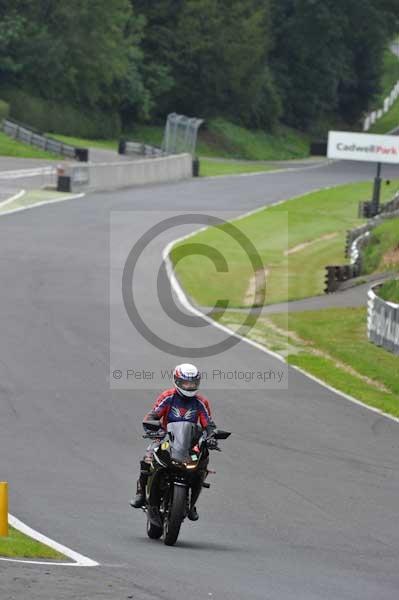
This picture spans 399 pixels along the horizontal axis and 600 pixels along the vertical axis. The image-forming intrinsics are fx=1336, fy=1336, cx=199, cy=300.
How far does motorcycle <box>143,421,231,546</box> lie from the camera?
12719 millimetres

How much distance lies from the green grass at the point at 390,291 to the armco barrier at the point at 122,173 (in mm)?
→ 26274

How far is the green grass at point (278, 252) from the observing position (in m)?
36.6

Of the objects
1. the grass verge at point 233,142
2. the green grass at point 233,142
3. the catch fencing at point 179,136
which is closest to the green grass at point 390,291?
the catch fencing at point 179,136

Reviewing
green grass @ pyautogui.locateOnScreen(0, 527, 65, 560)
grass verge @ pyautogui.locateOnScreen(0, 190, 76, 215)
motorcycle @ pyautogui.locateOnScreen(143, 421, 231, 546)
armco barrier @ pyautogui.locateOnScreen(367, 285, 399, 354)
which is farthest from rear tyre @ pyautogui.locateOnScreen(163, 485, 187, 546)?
grass verge @ pyautogui.locateOnScreen(0, 190, 76, 215)

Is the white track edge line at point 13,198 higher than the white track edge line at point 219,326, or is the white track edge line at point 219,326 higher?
the white track edge line at point 219,326

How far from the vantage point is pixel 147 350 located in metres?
25.8

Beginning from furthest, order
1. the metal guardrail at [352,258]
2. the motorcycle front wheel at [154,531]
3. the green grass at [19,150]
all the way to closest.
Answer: the green grass at [19,150] < the metal guardrail at [352,258] < the motorcycle front wheel at [154,531]

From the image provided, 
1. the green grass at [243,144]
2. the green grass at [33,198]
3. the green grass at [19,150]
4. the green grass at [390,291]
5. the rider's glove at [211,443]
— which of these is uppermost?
the rider's glove at [211,443]

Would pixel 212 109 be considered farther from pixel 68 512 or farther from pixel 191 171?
pixel 68 512

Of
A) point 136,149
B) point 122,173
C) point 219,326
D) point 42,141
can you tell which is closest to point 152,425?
point 219,326

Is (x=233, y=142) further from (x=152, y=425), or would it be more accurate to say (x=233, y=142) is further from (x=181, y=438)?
(x=181, y=438)

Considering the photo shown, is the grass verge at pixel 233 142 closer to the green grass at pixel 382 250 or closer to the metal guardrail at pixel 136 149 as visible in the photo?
the metal guardrail at pixel 136 149

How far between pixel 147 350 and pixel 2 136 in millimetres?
51202

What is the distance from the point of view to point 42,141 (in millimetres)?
74250
